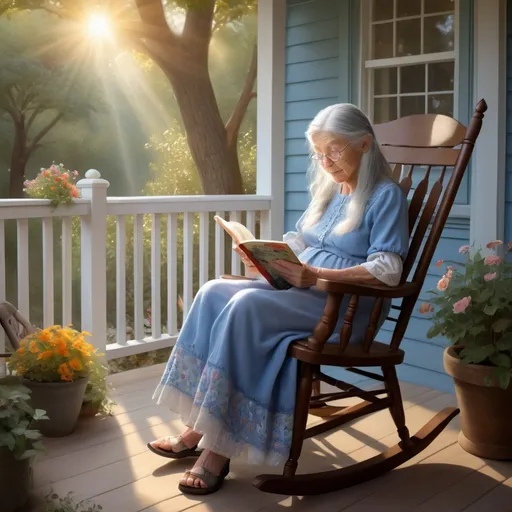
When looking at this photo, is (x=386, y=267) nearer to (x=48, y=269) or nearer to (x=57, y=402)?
(x=57, y=402)

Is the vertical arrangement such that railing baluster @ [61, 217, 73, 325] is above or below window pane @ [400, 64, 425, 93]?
below

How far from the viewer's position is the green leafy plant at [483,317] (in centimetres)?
279

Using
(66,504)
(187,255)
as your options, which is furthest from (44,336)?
(187,255)

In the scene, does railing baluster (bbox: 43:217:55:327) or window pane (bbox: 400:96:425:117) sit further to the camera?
window pane (bbox: 400:96:425:117)

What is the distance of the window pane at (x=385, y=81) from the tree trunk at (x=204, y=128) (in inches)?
205

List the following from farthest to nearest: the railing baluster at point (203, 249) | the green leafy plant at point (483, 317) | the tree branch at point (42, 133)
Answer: the tree branch at point (42, 133) < the railing baluster at point (203, 249) < the green leafy plant at point (483, 317)

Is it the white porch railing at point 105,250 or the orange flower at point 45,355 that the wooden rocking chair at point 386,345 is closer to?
the orange flower at point 45,355

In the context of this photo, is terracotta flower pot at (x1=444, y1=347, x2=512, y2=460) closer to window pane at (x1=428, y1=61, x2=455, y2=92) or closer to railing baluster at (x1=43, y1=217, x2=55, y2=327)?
window pane at (x1=428, y1=61, x2=455, y2=92)

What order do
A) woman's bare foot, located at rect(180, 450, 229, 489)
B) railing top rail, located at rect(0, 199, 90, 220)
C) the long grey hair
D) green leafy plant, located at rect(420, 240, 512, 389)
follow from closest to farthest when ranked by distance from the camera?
woman's bare foot, located at rect(180, 450, 229, 489) < the long grey hair < green leafy plant, located at rect(420, 240, 512, 389) < railing top rail, located at rect(0, 199, 90, 220)

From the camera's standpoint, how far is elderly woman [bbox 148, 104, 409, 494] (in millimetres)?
2502

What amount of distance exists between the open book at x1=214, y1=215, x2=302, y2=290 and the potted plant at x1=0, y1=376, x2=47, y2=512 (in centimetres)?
81

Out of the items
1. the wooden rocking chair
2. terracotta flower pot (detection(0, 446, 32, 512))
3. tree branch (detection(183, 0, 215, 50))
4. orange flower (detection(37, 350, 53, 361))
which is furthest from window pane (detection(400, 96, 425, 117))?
tree branch (detection(183, 0, 215, 50))

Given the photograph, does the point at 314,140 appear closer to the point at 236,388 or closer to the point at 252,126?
the point at 236,388

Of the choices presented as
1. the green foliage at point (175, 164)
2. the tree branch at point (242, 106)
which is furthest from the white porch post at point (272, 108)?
the green foliage at point (175, 164)
